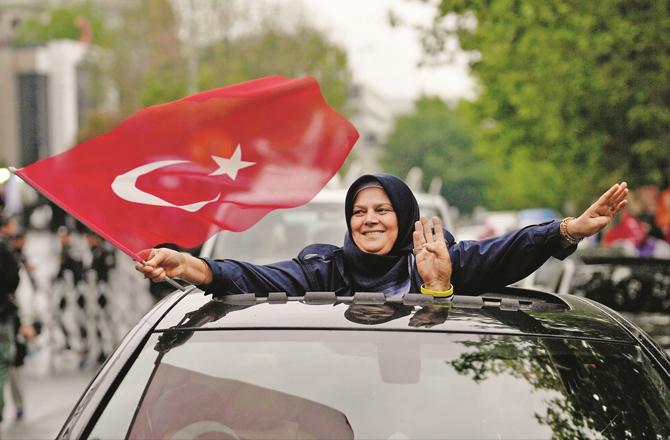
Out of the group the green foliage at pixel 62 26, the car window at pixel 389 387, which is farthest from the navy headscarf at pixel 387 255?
the green foliage at pixel 62 26

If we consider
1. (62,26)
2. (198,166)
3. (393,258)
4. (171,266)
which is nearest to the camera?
(171,266)

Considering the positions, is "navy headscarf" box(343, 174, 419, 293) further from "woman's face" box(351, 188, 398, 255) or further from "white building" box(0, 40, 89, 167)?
"white building" box(0, 40, 89, 167)

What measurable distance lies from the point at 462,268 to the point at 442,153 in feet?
340

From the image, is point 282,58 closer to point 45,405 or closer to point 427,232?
point 45,405

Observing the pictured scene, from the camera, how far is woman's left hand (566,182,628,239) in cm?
416

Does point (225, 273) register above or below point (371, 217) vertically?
below

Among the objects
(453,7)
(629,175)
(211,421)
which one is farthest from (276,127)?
(629,175)

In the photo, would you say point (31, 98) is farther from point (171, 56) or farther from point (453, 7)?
point (453, 7)

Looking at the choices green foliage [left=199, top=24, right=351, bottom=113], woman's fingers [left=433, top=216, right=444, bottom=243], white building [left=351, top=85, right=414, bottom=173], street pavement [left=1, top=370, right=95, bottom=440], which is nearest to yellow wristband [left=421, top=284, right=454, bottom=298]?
woman's fingers [left=433, top=216, right=444, bottom=243]

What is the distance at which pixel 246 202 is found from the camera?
514 cm

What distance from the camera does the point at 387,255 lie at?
4699mm

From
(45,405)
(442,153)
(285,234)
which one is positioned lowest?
(442,153)

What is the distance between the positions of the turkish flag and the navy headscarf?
1413 millimetres

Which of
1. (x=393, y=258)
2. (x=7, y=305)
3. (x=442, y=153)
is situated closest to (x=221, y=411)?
(x=393, y=258)
